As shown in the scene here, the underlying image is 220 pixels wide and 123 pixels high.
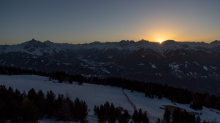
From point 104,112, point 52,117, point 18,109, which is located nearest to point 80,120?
point 52,117

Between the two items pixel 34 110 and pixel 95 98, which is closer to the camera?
pixel 34 110

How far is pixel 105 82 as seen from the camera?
88.6m

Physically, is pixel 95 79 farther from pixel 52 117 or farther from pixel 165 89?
pixel 52 117

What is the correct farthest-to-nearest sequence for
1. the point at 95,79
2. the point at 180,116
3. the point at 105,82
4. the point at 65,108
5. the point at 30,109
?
the point at 95,79 < the point at 105,82 < the point at 180,116 < the point at 65,108 < the point at 30,109

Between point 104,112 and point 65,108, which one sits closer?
point 65,108

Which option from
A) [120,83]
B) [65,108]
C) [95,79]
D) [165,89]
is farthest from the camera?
[95,79]

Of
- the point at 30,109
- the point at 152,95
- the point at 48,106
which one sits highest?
the point at 30,109

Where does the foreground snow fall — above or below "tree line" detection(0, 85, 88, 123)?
below

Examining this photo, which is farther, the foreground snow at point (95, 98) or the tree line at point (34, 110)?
the foreground snow at point (95, 98)

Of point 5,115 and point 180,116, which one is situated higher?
point 5,115

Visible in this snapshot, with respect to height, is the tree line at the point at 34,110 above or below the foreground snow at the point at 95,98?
above

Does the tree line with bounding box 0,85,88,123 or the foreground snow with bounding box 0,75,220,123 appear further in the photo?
the foreground snow with bounding box 0,75,220,123

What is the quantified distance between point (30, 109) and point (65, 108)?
15.9 ft

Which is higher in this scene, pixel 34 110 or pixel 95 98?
pixel 34 110
